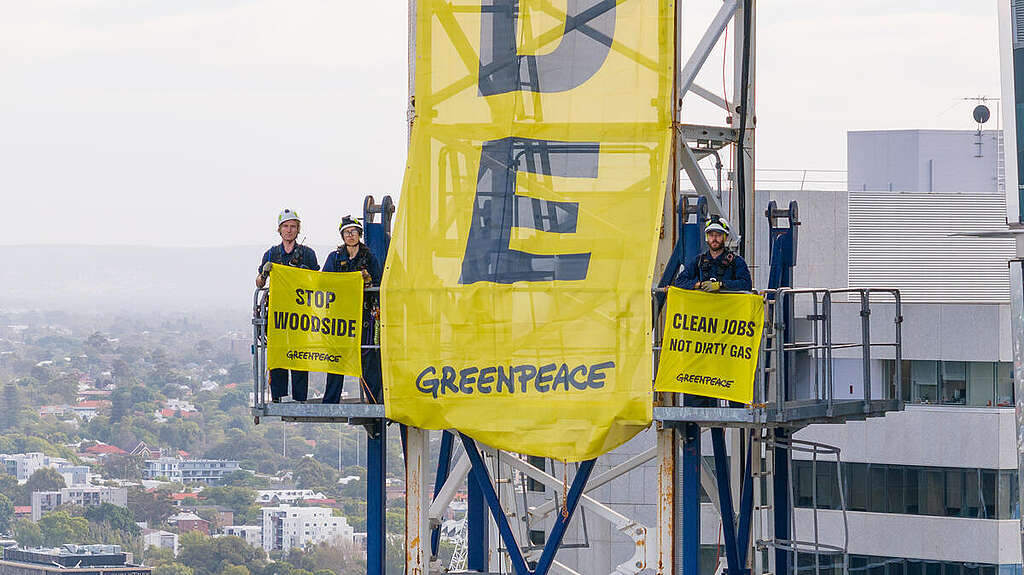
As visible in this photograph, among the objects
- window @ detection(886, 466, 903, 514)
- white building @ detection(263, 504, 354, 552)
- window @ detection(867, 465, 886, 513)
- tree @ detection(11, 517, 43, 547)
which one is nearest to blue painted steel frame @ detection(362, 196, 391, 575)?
window @ detection(867, 465, 886, 513)

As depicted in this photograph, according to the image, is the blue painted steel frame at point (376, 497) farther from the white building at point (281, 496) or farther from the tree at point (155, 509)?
the tree at point (155, 509)

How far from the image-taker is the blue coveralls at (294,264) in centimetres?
1708

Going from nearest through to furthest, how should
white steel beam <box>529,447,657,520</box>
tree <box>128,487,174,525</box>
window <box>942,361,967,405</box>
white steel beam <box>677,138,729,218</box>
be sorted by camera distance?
white steel beam <box>677,138,729,218</box>, white steel beam <box>529,447,657,520</box>, window <box>942,361,967,405</box>, tree <box>128,487,174,525</box>

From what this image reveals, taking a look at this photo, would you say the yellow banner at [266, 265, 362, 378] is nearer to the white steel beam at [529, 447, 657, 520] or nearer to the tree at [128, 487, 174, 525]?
the white steel beam at [529, 447, 657, 520]

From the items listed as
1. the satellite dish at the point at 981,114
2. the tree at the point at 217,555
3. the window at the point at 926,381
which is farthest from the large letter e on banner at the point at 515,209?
the tree at the point at 217,555

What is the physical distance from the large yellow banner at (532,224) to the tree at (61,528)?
17924cm

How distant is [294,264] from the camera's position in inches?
679

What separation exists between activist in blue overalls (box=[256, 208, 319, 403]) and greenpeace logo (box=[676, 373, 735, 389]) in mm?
4315

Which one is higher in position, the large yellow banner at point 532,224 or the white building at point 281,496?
the large yellow banner at point 532,224

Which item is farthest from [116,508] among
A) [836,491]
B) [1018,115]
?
[1018,115]

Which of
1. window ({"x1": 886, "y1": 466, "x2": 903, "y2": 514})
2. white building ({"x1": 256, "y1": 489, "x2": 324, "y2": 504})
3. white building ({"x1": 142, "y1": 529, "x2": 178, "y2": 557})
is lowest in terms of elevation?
white building ({"x1": 142, "y1": 529, "x2": 178, "y2": 557})

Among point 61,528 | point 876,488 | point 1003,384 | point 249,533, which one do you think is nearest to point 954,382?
point 1003,384

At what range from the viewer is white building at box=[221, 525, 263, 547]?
179 meters

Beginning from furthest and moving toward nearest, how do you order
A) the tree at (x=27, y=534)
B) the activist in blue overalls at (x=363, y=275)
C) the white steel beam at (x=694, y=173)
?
the tree at (x=27, y=534), the white steel beam at (x=694, y=173), the activist in blue overalls at (x=363, y=275)
